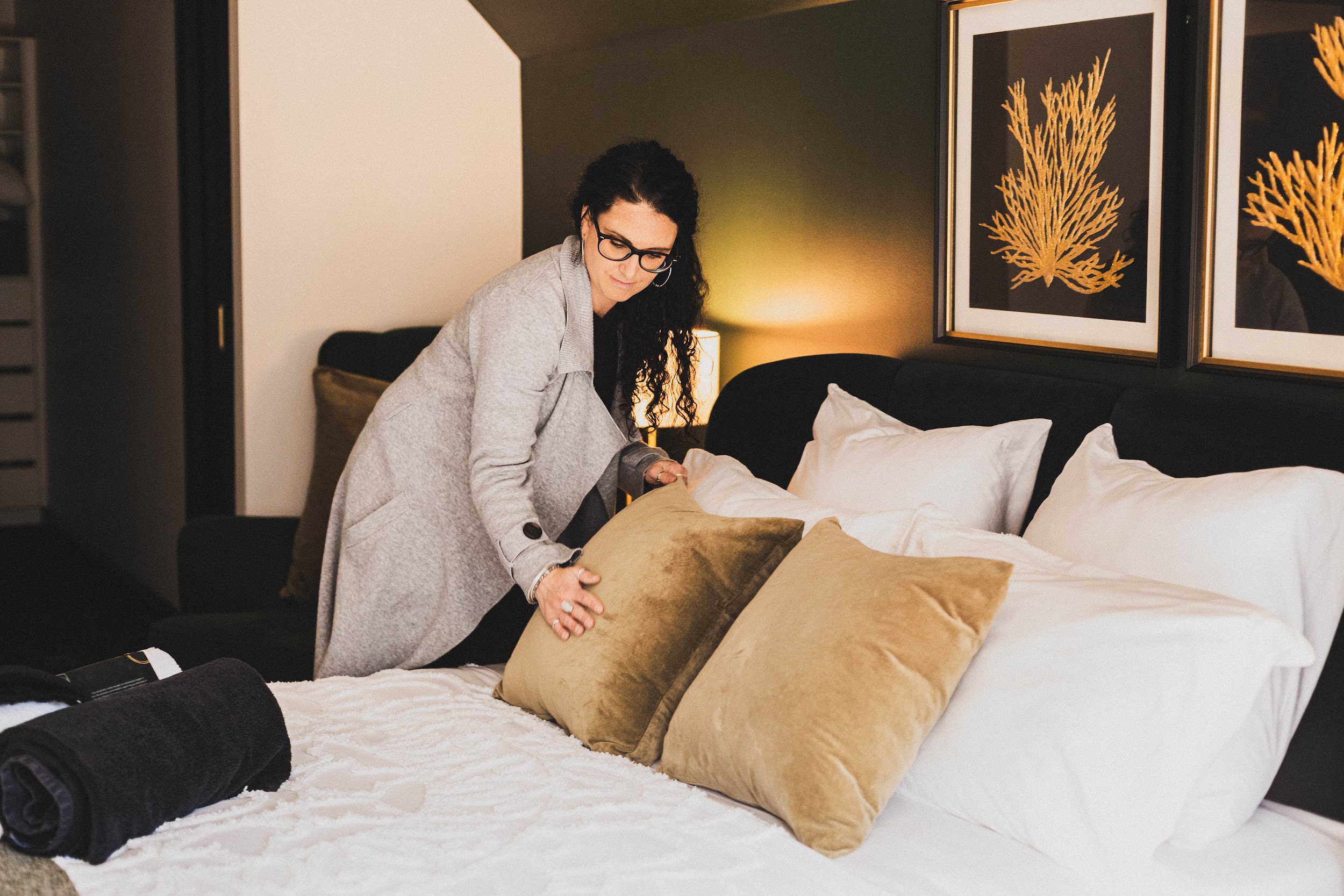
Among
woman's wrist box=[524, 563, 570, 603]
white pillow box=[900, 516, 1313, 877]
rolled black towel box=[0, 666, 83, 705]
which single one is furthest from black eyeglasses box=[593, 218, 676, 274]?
rolled black towel box=[0, 666, 83, 705]

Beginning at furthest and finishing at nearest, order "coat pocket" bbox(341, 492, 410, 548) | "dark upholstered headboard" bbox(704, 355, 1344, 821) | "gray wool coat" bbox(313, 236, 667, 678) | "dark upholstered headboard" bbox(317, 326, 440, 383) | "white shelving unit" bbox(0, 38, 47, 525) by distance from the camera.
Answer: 1. "white shelving unit" bbox(0, 38, 47, 525)
2. "dark upholstered headboard" bbox(317, 326, 440, 383)
3. "coat pocket" bbox(341, 492, 410, 548)
4. "gray wool coat" bbox(313, 236, 667, 678)
5. "dark upholstered headboard" bbox(704, 355, 1344, 821)

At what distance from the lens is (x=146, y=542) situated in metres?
4.72

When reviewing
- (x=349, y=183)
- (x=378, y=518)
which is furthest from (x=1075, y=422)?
(x=349, y=183)

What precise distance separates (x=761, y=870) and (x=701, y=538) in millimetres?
608

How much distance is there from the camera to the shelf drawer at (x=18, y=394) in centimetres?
602

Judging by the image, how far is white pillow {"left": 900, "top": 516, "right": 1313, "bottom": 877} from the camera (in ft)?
4.52

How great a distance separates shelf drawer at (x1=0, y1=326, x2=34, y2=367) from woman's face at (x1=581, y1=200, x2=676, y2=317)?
16.1ft

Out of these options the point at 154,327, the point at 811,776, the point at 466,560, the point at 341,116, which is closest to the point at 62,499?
the point at 154,327

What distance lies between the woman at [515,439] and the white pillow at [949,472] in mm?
389

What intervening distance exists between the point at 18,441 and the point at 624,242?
5.14 meters

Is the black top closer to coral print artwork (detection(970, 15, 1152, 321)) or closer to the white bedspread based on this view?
coral print artwork (detection(970, 15, 1152, 321))

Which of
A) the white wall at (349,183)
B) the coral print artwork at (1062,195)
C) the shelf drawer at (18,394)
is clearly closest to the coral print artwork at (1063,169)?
the coral print artwork at (1062,195)

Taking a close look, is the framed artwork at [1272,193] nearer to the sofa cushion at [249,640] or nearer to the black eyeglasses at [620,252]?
the black eyeglasses at [620,252]

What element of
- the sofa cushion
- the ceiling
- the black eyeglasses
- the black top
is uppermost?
the ceiling
